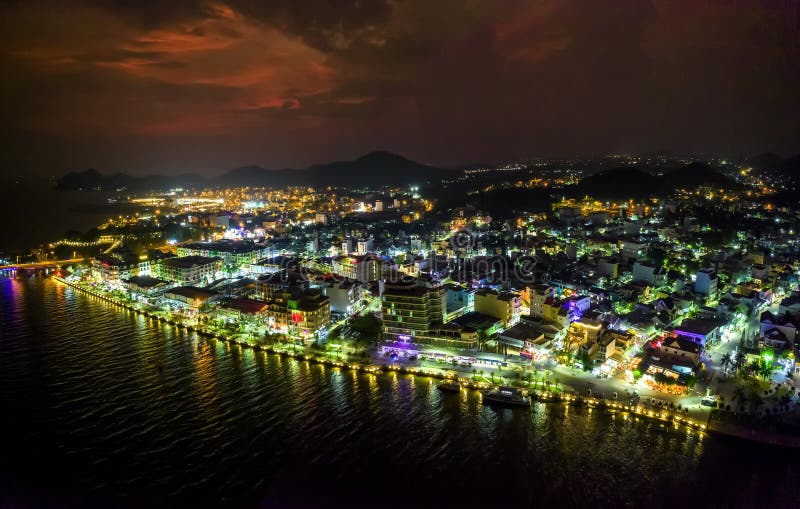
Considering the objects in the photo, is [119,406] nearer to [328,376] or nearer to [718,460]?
[328,376]

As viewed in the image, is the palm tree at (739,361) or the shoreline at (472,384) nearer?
the shoreline at (472,384)

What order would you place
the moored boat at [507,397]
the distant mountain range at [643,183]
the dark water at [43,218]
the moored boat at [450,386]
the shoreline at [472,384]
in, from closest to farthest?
the shoreline at [472,384], the moored boat at [507,397], the moored boat at [450,386], the dark water at [43,218], the distant mountain range at [643,183]

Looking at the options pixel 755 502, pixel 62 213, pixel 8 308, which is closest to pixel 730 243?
pixel 755 502

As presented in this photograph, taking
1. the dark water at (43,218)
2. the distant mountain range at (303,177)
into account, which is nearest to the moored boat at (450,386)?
the dark water at (43,218)

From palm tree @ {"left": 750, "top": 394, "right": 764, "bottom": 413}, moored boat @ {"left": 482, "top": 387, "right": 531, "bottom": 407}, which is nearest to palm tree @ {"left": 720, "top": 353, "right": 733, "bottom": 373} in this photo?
palm tree @ {"left": 750, "top": 394, "right": 764, "bottom": 413}

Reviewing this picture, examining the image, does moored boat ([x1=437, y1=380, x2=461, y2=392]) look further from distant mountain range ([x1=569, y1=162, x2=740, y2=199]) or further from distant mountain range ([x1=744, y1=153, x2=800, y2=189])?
distant mountain range ([x1=744, y1=153, x2=800, y2=189])

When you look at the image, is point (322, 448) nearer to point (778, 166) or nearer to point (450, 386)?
point (450, 386)

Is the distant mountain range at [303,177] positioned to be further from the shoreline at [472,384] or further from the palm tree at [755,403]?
the palm tree at [755,403]
